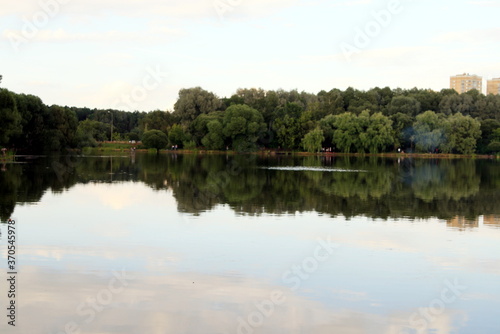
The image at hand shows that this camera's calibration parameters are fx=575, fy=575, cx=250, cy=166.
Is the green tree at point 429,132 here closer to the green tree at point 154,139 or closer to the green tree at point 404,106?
the green tree at point 404,106

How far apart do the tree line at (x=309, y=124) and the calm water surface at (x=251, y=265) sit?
6187 centimetres

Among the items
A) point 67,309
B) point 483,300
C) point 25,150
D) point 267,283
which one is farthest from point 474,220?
point 25,150

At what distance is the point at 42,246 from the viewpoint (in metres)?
13.2

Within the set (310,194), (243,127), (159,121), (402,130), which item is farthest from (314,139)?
(310,194)

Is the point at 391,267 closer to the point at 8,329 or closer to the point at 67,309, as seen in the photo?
the point at 67,309

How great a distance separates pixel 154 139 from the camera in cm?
9850

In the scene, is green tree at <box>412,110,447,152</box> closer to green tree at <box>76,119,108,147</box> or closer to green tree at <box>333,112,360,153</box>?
green tree at <box>333,112,360,153</box>

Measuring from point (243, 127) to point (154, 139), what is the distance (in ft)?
51.6

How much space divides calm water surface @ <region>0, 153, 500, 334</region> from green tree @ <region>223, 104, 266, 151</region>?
71657mm

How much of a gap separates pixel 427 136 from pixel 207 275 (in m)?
84.9

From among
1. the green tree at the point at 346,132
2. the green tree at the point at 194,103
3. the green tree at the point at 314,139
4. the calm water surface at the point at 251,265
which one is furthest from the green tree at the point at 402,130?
the calm water surface at the point at 251,265

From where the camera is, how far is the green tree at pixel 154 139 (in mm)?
98562

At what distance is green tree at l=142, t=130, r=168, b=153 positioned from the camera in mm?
98562

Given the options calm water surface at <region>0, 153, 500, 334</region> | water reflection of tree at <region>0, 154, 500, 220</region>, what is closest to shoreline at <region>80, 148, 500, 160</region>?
water reflection of tree at <region>0, 154, 500, 220</region>
